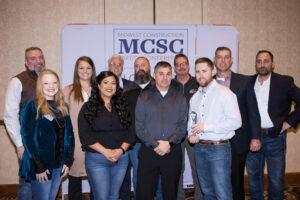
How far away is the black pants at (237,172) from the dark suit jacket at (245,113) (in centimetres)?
7

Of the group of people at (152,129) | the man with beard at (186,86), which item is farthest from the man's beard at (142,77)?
the man with beard at (186,86)

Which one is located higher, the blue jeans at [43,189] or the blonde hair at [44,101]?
the blonde hair at [44,101]

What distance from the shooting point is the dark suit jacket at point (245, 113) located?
2.90 m

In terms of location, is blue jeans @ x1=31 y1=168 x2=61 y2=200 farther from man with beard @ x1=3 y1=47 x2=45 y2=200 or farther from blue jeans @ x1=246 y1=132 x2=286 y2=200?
blue jeans @ x1=246 y1=132 x2=286 y2=200

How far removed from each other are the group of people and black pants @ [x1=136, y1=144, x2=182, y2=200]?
1 cm

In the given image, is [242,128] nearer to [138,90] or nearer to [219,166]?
[219,166]

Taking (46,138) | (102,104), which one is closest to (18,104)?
(46,138)

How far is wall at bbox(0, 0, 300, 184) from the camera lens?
401cm

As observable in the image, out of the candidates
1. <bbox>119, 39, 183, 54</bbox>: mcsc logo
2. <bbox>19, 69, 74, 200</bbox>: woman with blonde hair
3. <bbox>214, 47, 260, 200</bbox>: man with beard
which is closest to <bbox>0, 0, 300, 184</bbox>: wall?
<bbox>119, 39, 183, 54</bbox>: mcsc logo

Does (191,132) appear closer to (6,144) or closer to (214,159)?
(214,159)

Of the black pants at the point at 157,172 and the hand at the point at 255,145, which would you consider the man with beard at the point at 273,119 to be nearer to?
the hand at the point at 255,145

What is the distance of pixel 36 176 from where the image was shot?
2.16 m

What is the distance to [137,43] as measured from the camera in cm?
388

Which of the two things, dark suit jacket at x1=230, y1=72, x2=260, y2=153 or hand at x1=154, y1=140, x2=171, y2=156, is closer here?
hand at x1=154, y1=140, x2=171, y2=156
